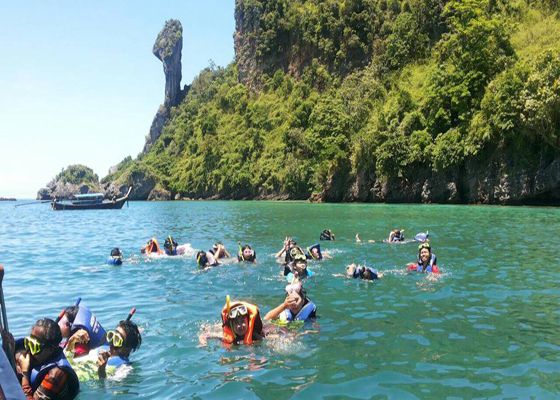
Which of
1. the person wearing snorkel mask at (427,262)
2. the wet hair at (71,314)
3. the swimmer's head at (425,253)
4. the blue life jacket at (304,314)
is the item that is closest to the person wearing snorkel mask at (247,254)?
the person wearing snorkel mask at (427,262)

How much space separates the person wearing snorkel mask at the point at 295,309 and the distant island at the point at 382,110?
126 ft

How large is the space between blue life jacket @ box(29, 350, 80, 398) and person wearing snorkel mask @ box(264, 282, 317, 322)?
4.11 metres

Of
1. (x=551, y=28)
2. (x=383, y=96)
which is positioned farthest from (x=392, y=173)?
(x=551, y=28)

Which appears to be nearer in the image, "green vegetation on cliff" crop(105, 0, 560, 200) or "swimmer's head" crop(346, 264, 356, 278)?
"swimmer's head" crop(346, 264, 356, 278)

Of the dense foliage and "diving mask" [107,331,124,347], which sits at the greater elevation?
the dense foliage

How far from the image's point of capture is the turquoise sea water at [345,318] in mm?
6086

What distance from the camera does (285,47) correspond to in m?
101

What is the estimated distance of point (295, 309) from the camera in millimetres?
8766

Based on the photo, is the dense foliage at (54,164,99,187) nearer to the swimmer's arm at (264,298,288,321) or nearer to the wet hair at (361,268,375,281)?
the wet hair at (361,268,375,281)

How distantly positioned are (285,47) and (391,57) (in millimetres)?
37088

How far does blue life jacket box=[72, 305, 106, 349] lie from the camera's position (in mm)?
7234

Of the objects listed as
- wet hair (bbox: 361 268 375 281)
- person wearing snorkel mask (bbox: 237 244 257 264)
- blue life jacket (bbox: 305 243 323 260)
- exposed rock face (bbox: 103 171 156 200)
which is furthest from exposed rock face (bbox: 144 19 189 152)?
wet hair (bbox: 361 268 375 281)

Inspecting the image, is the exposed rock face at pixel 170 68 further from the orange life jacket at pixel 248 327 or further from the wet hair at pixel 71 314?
the orange life jacket at pixel 248 327

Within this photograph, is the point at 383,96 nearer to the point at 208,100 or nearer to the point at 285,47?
the point at 285,47
